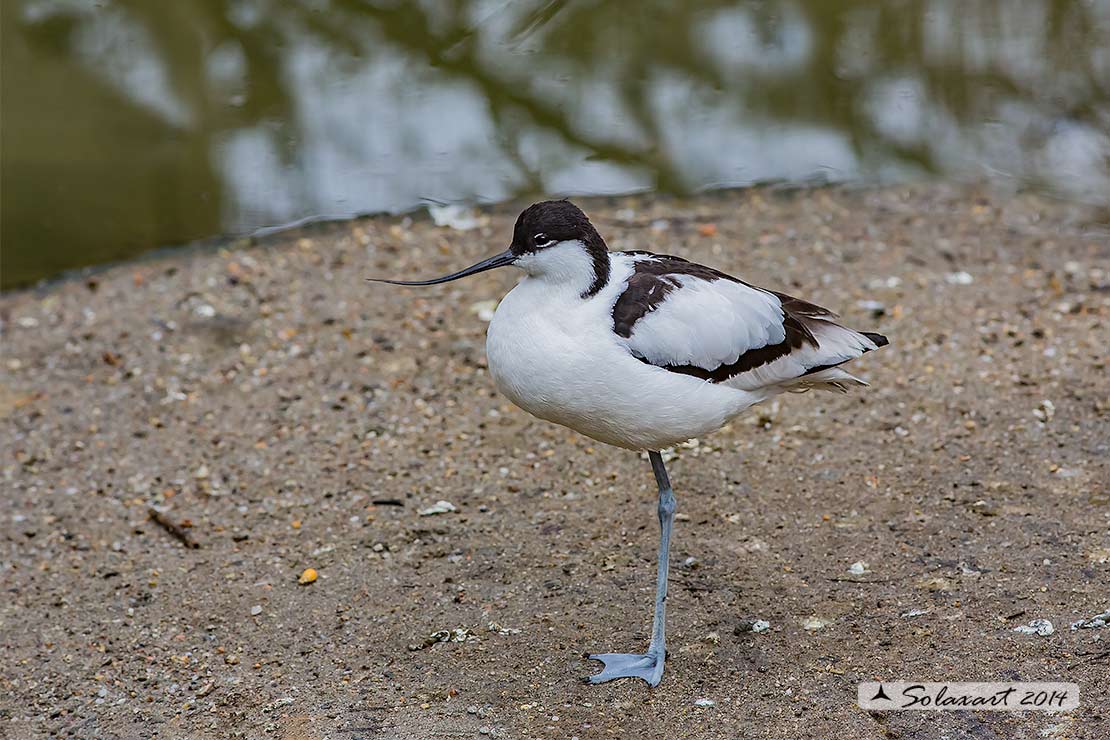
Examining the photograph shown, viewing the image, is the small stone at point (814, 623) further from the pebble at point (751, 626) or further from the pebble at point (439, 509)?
the pebble at point (439, 509)

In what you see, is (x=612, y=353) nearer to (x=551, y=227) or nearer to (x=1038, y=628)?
(x=551, y=227)

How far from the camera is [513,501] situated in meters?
4.98

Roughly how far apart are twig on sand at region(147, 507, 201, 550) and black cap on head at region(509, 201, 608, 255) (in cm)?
195

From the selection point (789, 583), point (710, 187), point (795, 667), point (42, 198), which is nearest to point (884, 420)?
point (789, 583)

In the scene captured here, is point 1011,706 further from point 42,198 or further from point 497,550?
point 42,198

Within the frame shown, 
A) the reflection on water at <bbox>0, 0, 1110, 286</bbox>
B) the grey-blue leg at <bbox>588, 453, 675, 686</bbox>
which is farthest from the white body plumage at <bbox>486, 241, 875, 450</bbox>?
the reflection on water at <bbox>0, 0, 1110, 286</bbox>

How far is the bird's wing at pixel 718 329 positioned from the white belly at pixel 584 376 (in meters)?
0.06

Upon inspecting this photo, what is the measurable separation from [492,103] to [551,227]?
15.0 feet

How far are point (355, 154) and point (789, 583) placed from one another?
14.7 feet

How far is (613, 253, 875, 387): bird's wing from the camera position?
3754mm

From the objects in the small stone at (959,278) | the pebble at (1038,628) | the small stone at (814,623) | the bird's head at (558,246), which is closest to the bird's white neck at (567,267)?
the bird's head at (558,246)

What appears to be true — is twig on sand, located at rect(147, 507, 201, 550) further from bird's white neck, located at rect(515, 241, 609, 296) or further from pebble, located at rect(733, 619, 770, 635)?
pebble, located at rect(733, 619, 770, 635)

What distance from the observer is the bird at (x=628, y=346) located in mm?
3648

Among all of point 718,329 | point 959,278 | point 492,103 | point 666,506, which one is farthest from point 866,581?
point 492,103
